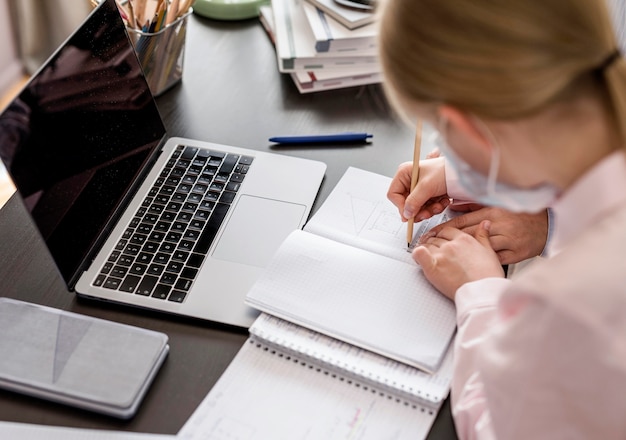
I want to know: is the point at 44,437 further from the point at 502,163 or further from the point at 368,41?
the point at 368,41

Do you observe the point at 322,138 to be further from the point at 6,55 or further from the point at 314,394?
the point at 6,55

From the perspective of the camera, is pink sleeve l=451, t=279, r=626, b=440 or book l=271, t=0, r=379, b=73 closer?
pink sleeve l=451, t=279, r=626, b=440

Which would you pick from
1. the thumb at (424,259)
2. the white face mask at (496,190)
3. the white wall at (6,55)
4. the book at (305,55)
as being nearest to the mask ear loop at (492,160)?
the white face mask at (496,190)

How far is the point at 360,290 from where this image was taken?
32.2 inches

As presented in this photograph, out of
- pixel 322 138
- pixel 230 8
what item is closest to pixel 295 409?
pixel 322 138

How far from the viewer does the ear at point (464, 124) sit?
61 centimetres

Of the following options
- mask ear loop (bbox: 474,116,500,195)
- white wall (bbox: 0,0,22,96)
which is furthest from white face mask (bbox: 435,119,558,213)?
white wall (bbox: 0,0,22,96)

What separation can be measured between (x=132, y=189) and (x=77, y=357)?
280 millimetres

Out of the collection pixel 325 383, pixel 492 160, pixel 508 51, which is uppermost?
pixel 508 51

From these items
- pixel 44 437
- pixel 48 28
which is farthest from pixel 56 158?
pixel 48 28

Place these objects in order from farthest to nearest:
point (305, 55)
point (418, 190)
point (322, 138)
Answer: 1. point (305, 55)
2. point (322, 138)
3. point (418, 190)

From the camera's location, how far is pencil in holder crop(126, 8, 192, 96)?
107 cm

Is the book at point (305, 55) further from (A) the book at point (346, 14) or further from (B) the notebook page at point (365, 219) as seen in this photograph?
(B) the notebook page at point (365, 219)

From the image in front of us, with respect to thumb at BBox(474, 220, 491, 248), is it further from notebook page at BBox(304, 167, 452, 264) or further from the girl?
the girl
